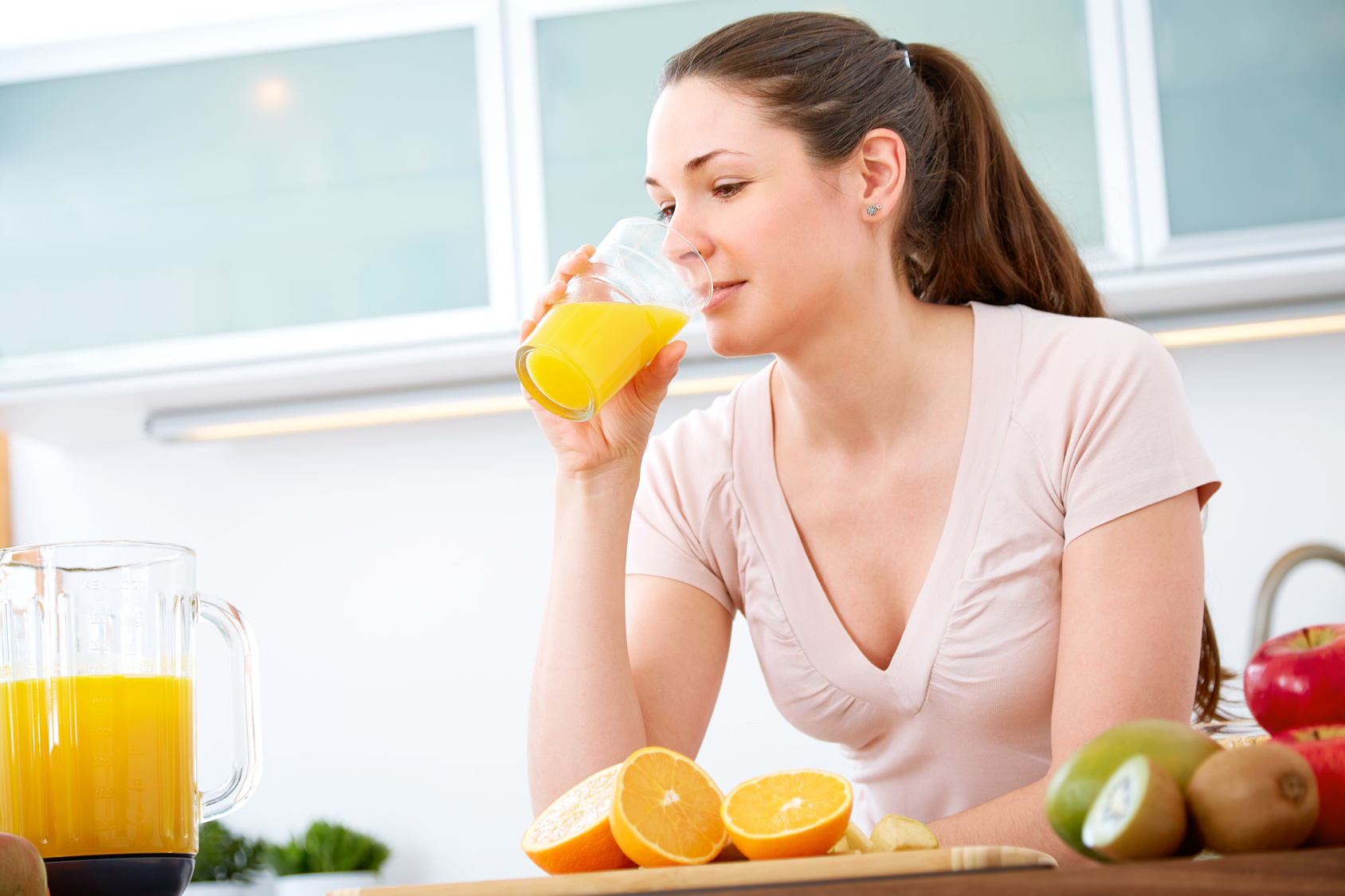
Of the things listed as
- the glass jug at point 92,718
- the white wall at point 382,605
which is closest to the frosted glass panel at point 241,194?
the white wall at point 382,605

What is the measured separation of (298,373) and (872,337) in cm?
111

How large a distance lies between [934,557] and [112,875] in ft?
2.45

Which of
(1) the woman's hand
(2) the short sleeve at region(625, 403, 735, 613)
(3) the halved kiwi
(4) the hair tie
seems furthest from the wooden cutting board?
(4) the hair tie

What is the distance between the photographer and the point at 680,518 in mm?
1225

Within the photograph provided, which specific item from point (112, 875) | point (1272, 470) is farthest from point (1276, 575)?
point (112, 875)

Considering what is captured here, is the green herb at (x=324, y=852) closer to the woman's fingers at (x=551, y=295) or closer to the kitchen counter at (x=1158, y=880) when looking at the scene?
the woman's fingers at (x=551, y=295)

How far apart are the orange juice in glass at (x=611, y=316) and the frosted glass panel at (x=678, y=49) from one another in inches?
36.1

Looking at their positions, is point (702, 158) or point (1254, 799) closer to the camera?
point (1254, 799)

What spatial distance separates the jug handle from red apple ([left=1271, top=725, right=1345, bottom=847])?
0.53 m

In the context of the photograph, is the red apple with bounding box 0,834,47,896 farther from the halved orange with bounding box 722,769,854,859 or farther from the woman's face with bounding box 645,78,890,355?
the woman's face with bounding box 645,78,890,355

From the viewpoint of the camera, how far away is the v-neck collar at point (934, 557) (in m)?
1.09

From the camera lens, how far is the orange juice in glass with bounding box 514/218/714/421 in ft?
3.09

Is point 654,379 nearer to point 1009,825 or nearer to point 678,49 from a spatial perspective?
point 1009,825

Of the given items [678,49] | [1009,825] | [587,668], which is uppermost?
[678,49]
